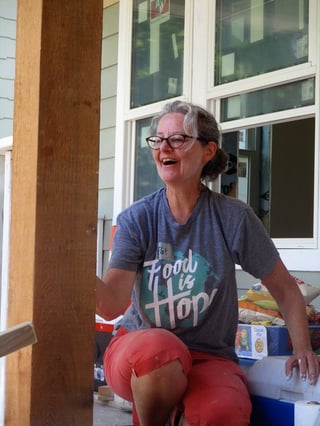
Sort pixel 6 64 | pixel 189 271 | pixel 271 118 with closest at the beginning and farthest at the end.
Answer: pixel 189 271
pixel 271 118
pixel 6 64

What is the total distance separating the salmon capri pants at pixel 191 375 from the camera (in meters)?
2.01

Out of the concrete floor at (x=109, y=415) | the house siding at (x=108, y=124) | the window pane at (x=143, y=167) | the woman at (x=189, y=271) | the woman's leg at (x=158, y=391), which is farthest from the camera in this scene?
the house siding at (x=108, y=124)

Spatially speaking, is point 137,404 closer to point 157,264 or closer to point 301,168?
point 157,264

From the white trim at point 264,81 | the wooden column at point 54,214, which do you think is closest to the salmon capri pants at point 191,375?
the wooden column at point 54,214

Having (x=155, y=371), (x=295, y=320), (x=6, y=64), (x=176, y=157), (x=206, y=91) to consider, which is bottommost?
(x=155, y=371)

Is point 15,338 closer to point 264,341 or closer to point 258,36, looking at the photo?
point 264,341

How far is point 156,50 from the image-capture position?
462 cm

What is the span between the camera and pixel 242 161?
267 inches

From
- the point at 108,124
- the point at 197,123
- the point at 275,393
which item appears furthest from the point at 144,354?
the point at 108,124

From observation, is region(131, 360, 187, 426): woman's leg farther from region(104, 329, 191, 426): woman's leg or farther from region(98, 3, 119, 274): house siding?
region(98, 3, 119, 274): house siding

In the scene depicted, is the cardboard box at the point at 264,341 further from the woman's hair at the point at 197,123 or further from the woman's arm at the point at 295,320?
the woman's hair at the point at 197,123

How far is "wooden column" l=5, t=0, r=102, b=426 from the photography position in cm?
150

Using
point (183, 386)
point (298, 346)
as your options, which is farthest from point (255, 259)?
point (183, 386)

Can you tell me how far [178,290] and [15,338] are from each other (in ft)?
3.30
